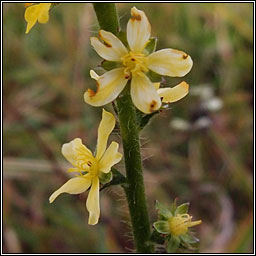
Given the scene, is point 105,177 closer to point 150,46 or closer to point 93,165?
point 93,165

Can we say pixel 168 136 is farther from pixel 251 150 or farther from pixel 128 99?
pixel 128 99

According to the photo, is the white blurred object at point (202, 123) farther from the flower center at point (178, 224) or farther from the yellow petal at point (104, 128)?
the yellow petal at point (104, 128)

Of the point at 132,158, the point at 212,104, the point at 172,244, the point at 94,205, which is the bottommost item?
the point at 172,244

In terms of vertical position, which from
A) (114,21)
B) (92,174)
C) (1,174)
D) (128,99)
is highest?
(114,21)

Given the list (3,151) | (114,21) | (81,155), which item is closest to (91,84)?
(3,151)

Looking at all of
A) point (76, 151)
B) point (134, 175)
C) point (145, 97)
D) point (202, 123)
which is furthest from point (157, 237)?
point (202, 123)

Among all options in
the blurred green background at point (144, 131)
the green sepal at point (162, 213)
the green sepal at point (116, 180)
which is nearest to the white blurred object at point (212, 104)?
the blurred green background at point (144, 131)
